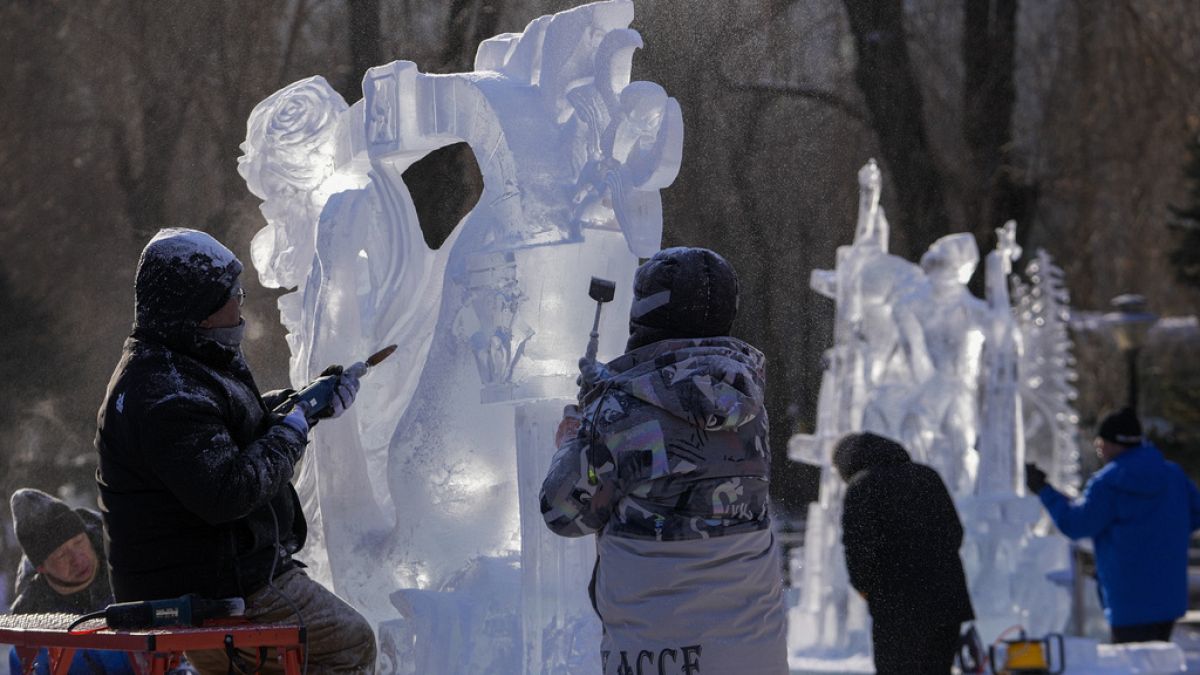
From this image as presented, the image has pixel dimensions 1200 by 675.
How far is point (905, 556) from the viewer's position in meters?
5.14

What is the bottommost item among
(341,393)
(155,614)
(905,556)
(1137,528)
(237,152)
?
(1137,528)

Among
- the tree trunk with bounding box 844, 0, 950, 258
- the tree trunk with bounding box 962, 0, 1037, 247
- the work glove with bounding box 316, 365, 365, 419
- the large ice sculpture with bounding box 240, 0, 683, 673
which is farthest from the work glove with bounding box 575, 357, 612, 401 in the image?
the tree trunk with bounding box 962, 0, 1037, 247

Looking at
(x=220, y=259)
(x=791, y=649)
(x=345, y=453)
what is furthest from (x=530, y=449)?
(x=791, y=649)

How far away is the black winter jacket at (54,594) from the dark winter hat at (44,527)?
2.2 inches

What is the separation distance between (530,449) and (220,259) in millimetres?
1573

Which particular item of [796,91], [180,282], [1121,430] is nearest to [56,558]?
[180,282]

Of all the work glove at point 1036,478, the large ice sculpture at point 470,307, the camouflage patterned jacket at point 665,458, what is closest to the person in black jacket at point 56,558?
the large ice sculpture at point 470,307

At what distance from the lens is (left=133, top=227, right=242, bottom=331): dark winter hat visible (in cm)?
350

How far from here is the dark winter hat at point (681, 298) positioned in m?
3.48

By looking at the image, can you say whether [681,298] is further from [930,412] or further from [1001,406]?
[1001,406]

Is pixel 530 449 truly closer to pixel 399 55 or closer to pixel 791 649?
pixel 399 55

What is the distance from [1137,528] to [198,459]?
4.82 metres

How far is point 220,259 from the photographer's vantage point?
3566mm

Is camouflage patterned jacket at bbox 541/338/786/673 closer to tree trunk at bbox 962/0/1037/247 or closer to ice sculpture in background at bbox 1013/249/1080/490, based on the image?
ice sculpture in background at bbox 1013/249/1080/490
